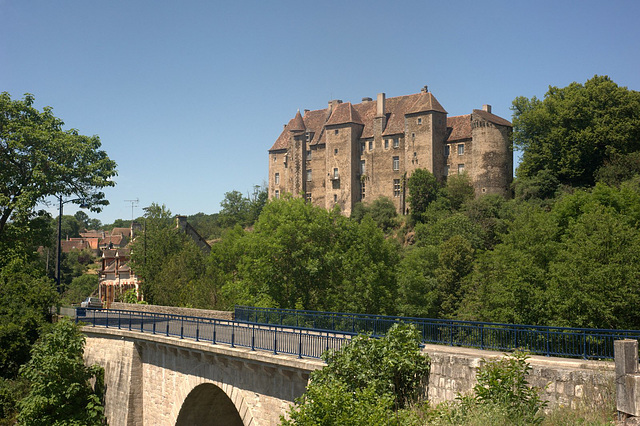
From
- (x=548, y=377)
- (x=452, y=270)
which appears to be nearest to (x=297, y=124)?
(x=452, y=270)

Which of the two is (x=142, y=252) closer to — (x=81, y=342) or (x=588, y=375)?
(x=81, y=342)

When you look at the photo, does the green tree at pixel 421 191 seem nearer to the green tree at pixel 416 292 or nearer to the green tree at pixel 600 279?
the green tree at pixel 416 292

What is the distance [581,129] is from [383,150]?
2618 centimetres

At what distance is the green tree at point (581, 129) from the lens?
5619 centimetres

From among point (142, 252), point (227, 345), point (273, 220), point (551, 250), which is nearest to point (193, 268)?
point (142, 252)

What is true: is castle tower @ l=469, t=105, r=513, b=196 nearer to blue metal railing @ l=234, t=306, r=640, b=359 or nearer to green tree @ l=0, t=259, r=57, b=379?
green tree @ l=0, t=259, r=57, b=379

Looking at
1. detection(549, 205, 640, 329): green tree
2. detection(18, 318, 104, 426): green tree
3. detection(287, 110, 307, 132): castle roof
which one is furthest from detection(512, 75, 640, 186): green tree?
detection(18, 318, 104, 426): green tree

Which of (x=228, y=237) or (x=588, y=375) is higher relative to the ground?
(x=228, y=237)

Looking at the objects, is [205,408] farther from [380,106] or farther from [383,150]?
[380,106]

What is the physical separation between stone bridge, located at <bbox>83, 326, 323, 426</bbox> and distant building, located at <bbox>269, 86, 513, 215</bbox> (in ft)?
171

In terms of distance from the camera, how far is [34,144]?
33188 millimetres

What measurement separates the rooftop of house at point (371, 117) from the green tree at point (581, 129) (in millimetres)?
8415

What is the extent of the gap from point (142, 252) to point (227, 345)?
118ft

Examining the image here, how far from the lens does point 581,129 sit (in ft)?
192
